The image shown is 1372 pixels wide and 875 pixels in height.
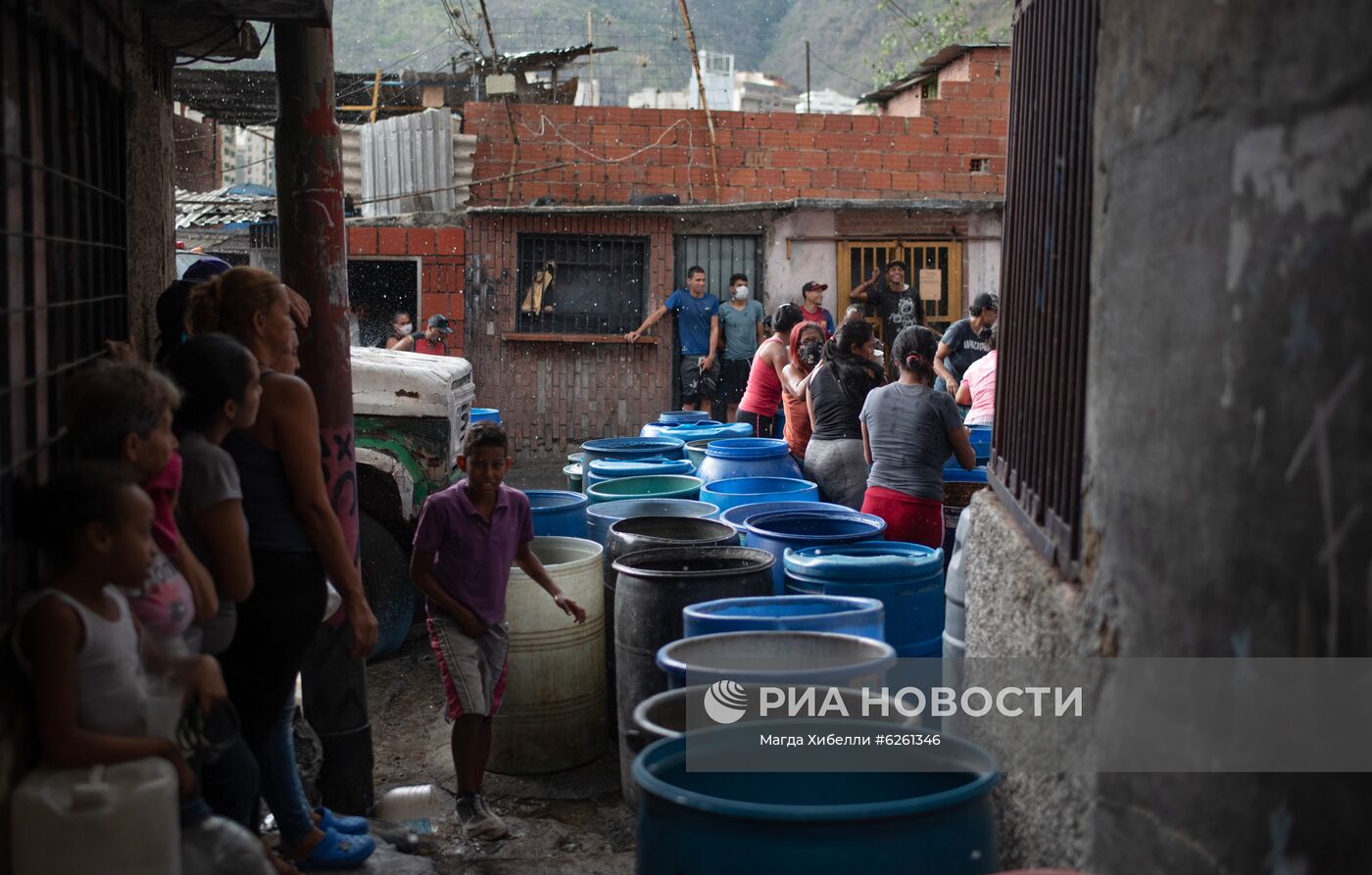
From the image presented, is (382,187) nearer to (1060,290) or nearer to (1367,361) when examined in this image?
(1060,290)

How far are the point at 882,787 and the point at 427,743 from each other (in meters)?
3.48

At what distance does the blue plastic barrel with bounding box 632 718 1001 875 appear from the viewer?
7.47 ft

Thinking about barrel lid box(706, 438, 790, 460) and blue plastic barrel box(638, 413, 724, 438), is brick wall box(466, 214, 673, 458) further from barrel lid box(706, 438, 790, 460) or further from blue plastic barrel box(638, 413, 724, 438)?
barrel lid box(706, 438, 790, 460)

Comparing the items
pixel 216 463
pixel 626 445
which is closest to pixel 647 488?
pixel 626 445

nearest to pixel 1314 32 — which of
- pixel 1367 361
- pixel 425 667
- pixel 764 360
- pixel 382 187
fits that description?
pixel 1367 361

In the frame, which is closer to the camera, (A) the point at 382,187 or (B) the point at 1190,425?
(B) the point at 1190,425

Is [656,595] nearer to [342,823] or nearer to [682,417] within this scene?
[342,823]

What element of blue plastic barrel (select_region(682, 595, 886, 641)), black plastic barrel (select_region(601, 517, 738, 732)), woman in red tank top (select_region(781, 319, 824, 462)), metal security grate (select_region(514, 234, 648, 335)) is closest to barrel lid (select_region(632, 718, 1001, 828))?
blue plastic barrel (select_region(682, 595, 886, 641))

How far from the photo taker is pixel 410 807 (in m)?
4.53

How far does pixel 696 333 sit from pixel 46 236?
1182 cm

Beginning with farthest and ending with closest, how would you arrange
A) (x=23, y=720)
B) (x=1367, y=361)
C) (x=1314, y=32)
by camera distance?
(x=23, y=720) < (x=1314, y=32) < (x=1367, y=361)

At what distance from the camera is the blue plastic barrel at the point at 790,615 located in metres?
3.64

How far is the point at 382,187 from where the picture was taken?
1561 centimetres

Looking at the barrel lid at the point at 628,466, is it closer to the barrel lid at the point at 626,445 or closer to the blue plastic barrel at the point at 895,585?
the barrel lid at the point at 626,445
